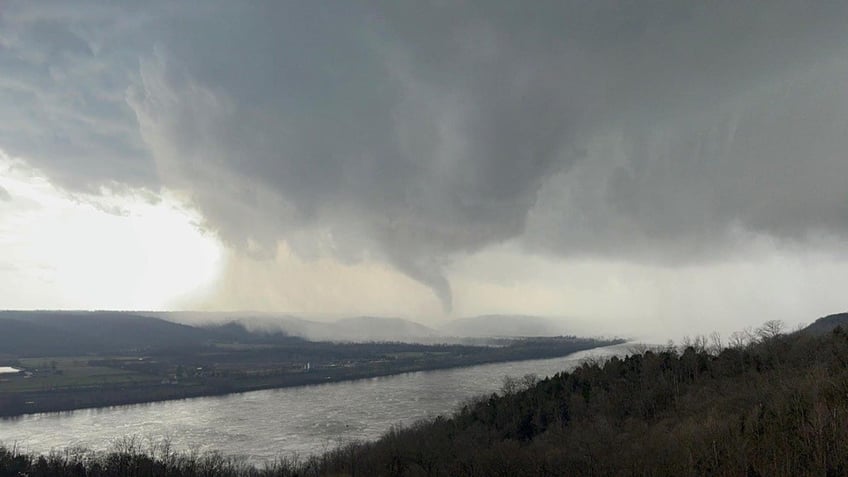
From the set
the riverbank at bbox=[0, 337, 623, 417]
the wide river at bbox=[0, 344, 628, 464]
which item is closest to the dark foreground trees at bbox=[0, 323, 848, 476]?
the wide river at bbox=[0, 344, 628, 464]

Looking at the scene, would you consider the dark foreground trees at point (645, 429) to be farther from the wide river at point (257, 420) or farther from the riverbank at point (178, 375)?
the riverbank at point (178, 375)

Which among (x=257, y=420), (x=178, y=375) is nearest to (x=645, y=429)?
(x=257, y=420)

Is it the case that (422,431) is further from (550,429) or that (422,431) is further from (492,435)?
(550,429)

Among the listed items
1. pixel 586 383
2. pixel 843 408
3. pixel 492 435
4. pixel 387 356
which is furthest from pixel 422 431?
pixel 387 356

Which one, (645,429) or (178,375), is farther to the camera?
(178,375)

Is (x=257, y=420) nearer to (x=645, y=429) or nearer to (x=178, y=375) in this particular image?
(x=645, y=429)
